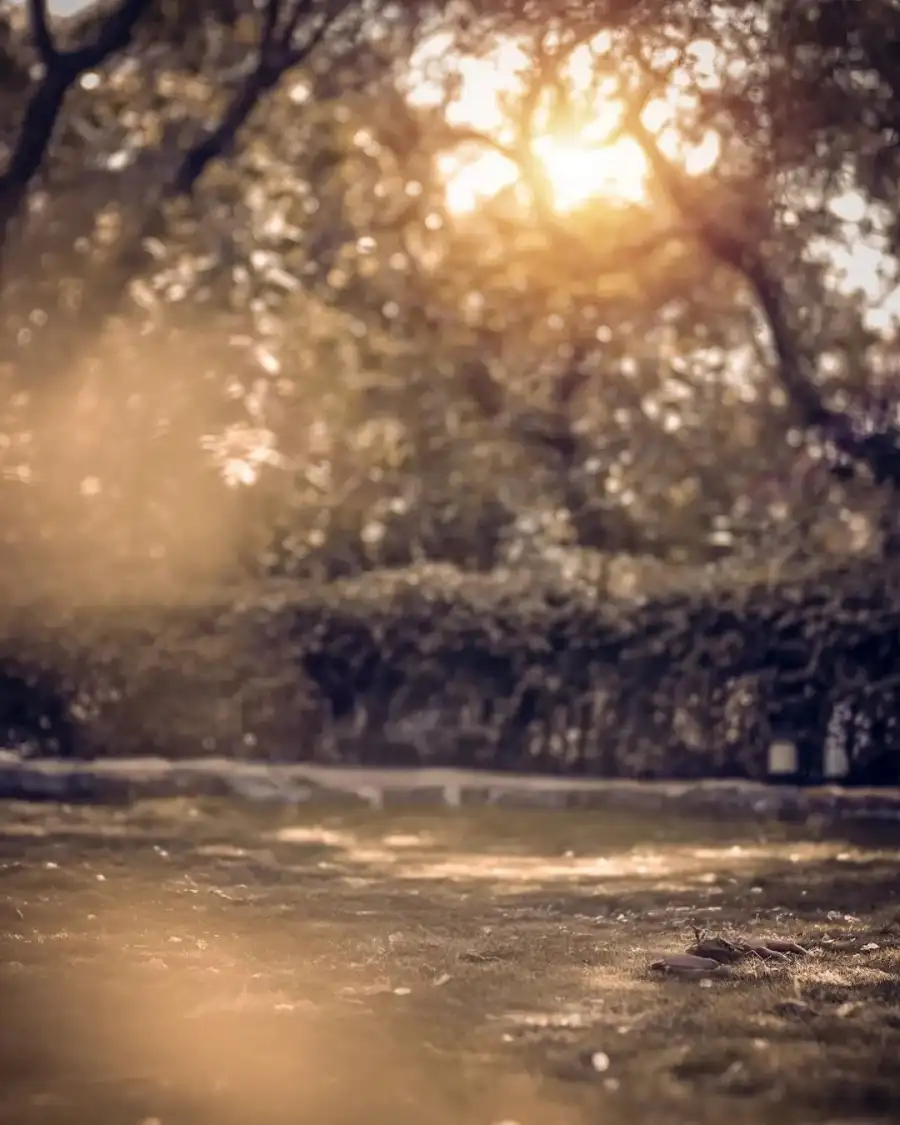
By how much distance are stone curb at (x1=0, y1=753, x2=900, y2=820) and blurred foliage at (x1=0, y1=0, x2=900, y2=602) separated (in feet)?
7.09

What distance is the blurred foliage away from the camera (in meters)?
13.8

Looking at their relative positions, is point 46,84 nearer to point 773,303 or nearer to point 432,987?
point 773,303

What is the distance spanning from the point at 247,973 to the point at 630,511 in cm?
1710

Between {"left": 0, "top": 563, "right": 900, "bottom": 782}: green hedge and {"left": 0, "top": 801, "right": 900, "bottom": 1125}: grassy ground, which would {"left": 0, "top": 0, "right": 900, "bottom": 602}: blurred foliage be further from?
{"left": 0, "top": 801, "right": 900, "bottom": 1125}: grassy ground

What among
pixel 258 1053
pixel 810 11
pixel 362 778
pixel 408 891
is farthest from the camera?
pixel 810 11

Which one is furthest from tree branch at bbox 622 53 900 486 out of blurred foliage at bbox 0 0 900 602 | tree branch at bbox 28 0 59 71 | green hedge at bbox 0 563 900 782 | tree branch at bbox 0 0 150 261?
tree branch at bbox 28 0 59 71

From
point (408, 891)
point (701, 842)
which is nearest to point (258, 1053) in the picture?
point (408, 891)

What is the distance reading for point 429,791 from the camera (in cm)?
1164

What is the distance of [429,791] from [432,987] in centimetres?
675

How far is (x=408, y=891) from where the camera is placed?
7195 millimetres

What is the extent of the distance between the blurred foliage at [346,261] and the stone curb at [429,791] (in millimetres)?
2160

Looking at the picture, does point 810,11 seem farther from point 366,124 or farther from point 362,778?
point 362,778

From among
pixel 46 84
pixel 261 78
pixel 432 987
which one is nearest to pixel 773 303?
pixel 261 78

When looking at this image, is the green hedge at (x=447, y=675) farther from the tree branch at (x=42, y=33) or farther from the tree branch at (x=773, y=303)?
the tree branch at (x=42, y=33)
